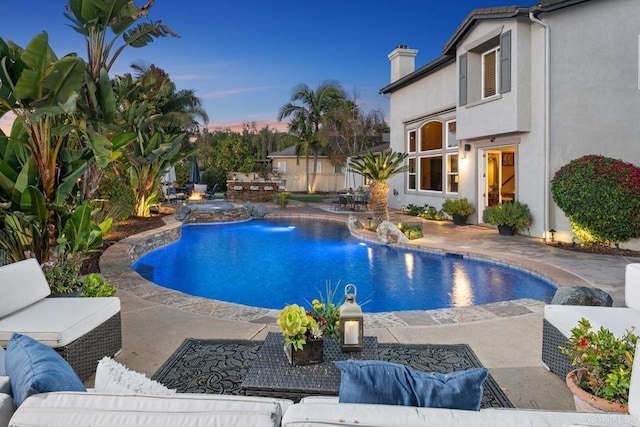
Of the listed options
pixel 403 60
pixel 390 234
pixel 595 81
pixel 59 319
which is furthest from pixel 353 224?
pixel 59 319

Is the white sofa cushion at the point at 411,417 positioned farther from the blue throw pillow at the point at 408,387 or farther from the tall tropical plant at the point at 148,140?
the tall tropical plant at the point at 148,140

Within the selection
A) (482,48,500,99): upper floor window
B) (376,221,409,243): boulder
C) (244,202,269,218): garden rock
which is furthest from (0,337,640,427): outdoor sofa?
(244,202,269,218): garden rock

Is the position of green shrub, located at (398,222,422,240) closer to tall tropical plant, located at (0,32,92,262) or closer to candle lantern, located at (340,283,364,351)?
tall tropical plant, located at (0,32,92,262)

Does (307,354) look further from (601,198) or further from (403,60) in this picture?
(403,60)

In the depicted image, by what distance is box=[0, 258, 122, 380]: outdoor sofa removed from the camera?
3750 mm

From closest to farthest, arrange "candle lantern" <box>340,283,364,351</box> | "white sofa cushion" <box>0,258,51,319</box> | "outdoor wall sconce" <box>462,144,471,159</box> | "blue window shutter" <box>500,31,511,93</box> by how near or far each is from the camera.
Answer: "candle lantern" <box>340,283,364,351</box>
"white sofa cushion" <box>0,258,51,319</box>
"blue window shutter" <box>500,31,511,93</box>
"outdoor wall sconce" <box>462,144,471,159</box>

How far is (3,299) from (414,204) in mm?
17307

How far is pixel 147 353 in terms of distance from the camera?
4641 millimetres

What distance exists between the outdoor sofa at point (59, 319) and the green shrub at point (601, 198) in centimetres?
1023

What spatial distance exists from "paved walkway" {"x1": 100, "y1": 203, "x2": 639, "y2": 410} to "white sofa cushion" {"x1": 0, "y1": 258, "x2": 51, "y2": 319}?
1003 millimetres

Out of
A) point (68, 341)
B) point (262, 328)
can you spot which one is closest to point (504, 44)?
point (262, 328)

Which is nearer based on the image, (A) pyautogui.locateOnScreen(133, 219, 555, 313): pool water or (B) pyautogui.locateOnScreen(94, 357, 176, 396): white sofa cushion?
(B) pyautogui.locateOnScreen(94, 357, 176, 396): white sofa cushion

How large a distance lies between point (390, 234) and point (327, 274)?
11.4 feet

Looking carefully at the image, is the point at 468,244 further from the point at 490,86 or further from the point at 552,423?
the point at 552,423
